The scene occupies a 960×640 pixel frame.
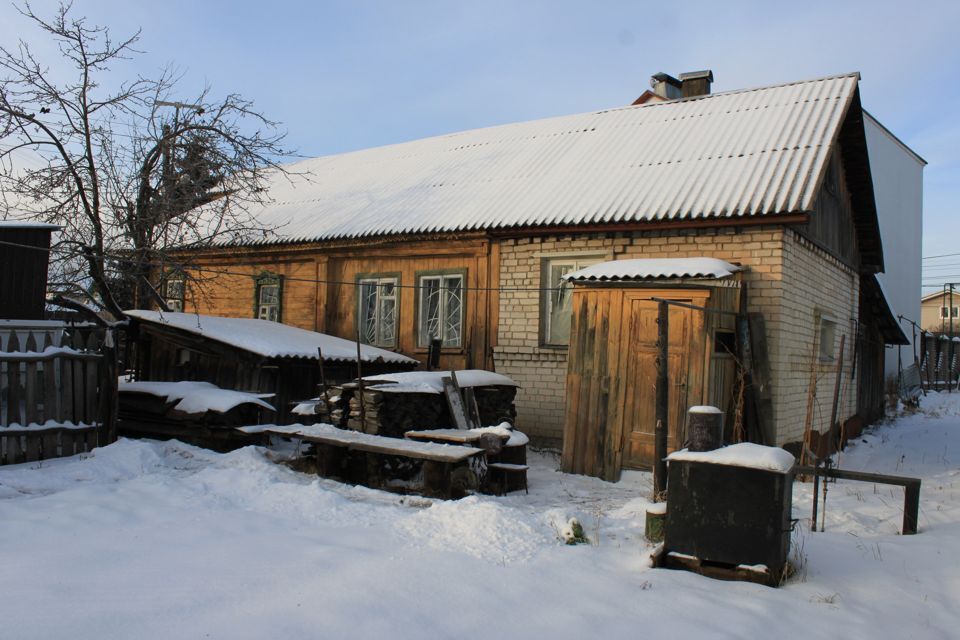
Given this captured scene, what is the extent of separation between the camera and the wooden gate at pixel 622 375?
8.82 m

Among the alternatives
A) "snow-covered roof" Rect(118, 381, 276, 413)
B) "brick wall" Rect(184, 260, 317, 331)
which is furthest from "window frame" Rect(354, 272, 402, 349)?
"snow-covered roof" Rect(118, 381, 276, 413)

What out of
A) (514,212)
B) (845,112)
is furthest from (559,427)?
(845,112)

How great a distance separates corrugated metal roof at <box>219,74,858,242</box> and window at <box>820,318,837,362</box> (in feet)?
10.2

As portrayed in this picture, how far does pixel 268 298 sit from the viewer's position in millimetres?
15602

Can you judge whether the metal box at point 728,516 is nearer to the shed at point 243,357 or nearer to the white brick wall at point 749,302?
the white brick wall at point 749,302

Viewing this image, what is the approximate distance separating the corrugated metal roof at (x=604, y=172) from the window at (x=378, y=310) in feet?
3.03

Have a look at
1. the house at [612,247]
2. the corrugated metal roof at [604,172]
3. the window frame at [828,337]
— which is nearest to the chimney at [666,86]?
the house at [612,247]

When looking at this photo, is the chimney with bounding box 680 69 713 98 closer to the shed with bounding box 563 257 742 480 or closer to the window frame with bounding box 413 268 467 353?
the window frame with bounding box 413 268 467 353

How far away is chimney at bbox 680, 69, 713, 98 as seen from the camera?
50.5 feet

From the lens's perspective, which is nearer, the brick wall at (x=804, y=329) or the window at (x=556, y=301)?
the brick wall at (x=804, y=329)

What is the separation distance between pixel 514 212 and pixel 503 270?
94 centimetres

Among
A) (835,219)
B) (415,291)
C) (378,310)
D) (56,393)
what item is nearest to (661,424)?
(56,393)

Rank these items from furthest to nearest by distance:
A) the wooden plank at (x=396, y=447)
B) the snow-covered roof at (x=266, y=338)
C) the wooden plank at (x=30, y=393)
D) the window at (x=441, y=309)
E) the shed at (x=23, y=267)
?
the window at (x=441, y=309)
the snow-covered roof at (x=266, y=338)
the shed at (x=23, y=267)
the wooden plank at (x=30, y=393)
the wooden plank at (x=396, y=447)

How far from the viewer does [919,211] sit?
99.6 ft
